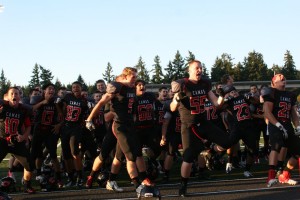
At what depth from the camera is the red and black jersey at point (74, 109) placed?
8.78 metres

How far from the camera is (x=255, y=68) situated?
3162 inches

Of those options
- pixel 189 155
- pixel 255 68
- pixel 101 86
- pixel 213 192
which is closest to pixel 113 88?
pixel 189 155

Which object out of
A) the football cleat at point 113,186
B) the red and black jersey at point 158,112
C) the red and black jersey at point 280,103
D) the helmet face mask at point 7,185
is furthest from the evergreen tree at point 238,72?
the helmet face mask at point 7,185

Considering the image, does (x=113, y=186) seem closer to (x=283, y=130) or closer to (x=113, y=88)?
(x=113, y=88)

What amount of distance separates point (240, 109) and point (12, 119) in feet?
15.7

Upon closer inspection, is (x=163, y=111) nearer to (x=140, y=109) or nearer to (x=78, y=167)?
(x=140, y=109)

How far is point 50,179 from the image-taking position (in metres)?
8.10

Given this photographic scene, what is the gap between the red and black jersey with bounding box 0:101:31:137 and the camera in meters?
7.46

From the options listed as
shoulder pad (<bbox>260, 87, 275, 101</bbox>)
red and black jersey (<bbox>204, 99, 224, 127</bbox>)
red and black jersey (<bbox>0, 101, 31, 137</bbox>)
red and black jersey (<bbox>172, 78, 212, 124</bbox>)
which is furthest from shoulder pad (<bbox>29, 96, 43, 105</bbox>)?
shoulder pad (<bbox>260, 87, 275, 101</bbox>)

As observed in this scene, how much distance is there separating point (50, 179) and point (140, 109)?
2.31 m

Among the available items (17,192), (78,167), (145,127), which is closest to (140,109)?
(145,127)

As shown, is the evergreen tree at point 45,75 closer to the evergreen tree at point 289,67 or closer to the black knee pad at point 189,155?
the evergreen tree at point 289,67

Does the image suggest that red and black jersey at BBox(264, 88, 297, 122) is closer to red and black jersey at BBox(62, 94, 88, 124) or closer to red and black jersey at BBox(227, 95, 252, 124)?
red and black jersey at BBox(227, 95, 252, 124)

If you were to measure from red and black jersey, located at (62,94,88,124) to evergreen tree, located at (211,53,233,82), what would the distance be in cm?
7203
